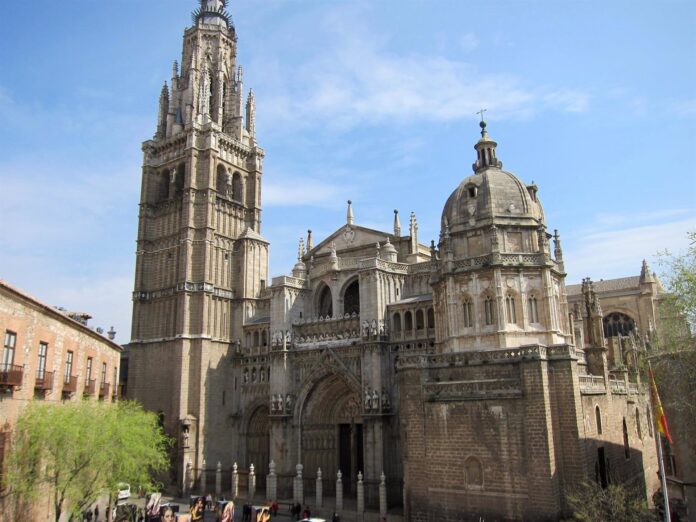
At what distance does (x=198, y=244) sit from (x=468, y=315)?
2219cm

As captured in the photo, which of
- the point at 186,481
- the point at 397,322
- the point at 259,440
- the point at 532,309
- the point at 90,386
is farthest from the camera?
the point at 259,440

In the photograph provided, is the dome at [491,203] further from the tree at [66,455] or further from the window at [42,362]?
the window at [42,362]

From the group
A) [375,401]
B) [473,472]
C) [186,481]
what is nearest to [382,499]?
[375,401]

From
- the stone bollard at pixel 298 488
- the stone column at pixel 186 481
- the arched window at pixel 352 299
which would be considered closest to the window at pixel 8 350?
the stone bollard at pixel 298 488

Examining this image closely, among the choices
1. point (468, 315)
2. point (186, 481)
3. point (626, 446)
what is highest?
point (468, 315)

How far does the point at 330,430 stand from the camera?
38.7 m

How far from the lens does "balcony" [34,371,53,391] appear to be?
21962 mm

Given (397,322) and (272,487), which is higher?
(397,322)

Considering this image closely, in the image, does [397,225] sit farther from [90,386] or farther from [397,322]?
[90,386]

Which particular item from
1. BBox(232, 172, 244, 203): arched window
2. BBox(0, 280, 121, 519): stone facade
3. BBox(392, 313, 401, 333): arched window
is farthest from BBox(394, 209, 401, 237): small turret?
BBox(0, 280, 121, 519): stone facade

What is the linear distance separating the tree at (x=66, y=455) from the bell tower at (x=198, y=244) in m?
18.7

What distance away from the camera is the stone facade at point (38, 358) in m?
19.8

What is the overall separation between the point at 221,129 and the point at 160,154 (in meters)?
5.40

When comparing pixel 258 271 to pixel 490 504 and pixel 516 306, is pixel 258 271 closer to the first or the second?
pixel 516 306
